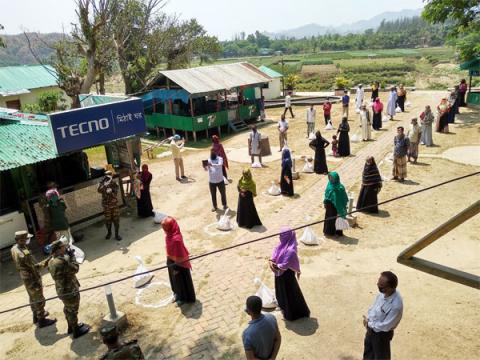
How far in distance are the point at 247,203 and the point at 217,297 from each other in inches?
114

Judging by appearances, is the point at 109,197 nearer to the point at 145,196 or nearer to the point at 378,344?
the point at 145,196

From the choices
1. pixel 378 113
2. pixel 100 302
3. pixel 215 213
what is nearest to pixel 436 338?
pixel 100 302

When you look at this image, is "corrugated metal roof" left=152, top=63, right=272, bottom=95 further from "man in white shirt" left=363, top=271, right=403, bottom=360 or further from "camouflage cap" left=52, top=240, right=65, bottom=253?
"man in white shirt" left=363, top=271, right=403, bottom=360

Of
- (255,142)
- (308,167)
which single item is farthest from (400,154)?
(255,142)

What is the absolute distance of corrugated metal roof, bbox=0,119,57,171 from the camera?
353 inches

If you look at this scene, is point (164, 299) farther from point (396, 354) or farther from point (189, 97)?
point (189, 97)

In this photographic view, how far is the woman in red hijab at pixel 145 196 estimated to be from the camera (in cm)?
1065

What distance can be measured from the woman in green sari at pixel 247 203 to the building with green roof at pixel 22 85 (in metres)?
23.9

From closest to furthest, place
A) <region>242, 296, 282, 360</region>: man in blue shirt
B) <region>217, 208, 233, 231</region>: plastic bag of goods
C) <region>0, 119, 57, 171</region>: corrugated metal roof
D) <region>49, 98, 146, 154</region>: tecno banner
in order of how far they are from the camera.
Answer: <region>242, 296, 282, 360</region>: man in blue shirt, <region>0, 119, 57, 171</region>: corrugated metal roof, <region>49, 98, 146, 154</region>: tecno banner, <region>217, 208, 233, 231</region>: plastic bag of goods

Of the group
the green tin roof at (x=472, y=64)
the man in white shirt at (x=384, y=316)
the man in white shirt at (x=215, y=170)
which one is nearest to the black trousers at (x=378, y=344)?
the man in white shirt at (x=384, y=316)

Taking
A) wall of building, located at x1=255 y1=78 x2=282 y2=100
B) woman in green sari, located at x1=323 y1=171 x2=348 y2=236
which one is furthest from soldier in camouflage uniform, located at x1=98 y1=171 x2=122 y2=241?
wall of building, located at x1=255 y1=78 x2=282 y2=100

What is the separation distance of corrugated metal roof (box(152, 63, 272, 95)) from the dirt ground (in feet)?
24.0

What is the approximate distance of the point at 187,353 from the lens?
5902mm

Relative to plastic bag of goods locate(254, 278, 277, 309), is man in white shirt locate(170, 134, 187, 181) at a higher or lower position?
higher
